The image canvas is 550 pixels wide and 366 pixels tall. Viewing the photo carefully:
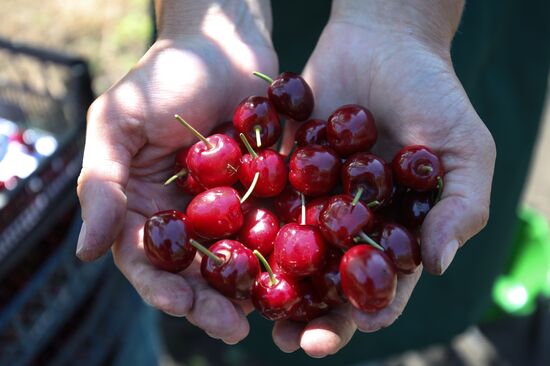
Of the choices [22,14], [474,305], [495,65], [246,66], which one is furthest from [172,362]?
[22,14]

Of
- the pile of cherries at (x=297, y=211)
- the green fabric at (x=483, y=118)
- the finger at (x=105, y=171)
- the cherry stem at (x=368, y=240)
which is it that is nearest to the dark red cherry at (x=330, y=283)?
the pile of cherries at (x=297, y=211)

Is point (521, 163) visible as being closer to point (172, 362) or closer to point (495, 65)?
point (495, 65)

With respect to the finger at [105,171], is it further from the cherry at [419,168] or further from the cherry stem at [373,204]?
the cherry at [419,168]

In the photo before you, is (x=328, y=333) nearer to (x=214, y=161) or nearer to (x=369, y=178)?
(x=369, y=178)

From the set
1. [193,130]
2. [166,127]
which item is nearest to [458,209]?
[193,130]

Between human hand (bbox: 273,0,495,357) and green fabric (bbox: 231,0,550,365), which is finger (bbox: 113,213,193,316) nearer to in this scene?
human hand (bbox: 273,0,495,357)
